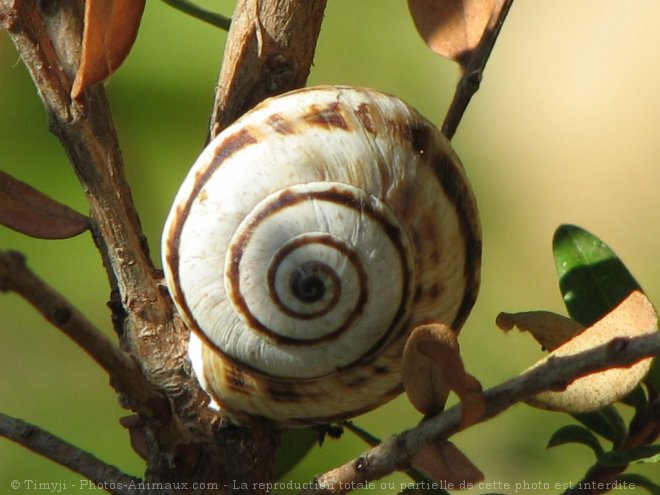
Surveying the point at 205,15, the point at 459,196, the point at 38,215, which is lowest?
the point at 459,196

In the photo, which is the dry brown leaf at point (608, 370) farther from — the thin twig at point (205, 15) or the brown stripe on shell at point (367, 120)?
the thin twig at point (205, 15)

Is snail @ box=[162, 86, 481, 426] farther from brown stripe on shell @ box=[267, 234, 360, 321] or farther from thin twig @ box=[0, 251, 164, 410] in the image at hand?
thin twig @ box=[0, 251, 164, 410]

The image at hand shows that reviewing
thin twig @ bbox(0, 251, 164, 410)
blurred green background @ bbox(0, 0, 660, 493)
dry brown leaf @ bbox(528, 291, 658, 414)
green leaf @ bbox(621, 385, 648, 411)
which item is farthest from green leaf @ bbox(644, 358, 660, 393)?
blurred green background @ bbox(0, 0, 660, 493)

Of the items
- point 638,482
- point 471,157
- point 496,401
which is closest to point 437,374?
point 496,401

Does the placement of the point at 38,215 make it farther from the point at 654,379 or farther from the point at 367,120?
the point at 654,379

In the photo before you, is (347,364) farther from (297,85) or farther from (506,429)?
(506,429)

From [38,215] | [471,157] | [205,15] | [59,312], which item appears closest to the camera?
[59,312]

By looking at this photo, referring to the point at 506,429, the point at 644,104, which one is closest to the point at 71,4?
the point at 506,429
